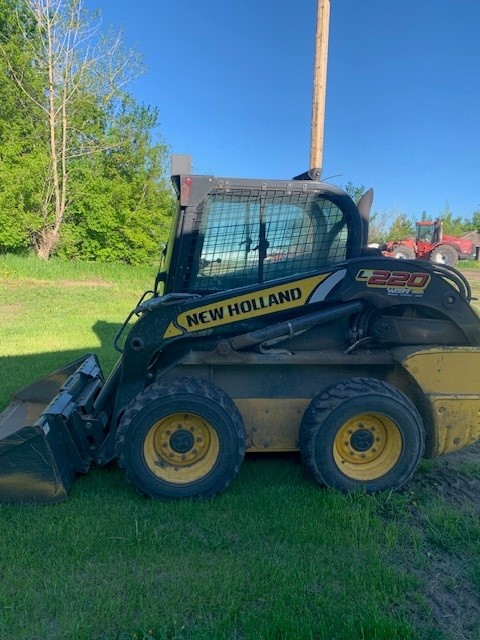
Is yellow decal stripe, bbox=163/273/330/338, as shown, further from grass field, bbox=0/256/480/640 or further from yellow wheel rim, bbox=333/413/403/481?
grass field, bbox=0/256/480/640

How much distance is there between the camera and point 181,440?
369cm

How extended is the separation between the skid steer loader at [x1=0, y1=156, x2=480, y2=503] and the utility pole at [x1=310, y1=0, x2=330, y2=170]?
3956mm

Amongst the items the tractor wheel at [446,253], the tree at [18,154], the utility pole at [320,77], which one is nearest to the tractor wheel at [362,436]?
the utility pole at [320,77]

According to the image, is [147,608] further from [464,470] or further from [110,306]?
[110,306]

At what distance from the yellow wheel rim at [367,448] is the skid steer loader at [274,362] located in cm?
1

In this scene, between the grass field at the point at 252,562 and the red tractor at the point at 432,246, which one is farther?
the red tractor at the point at 432,246

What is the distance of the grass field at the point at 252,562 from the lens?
2.47 m

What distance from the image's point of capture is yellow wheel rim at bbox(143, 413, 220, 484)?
3.67 metres

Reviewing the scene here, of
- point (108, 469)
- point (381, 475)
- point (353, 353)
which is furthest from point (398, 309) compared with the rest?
point (108, 469)

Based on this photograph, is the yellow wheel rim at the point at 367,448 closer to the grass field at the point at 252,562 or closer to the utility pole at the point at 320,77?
the grass field at the point at 252,562

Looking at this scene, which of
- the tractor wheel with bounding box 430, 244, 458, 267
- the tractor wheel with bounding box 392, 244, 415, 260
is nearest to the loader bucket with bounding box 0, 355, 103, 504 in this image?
the tractor wheel with bounding box 392, 244, 415, 260

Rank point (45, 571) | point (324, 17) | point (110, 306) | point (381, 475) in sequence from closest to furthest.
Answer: point (45, 571), point (381, 475), point (324, 17), point (110, 306)

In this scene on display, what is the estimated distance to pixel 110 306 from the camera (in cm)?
1212

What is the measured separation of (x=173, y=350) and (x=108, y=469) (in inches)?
41.7
